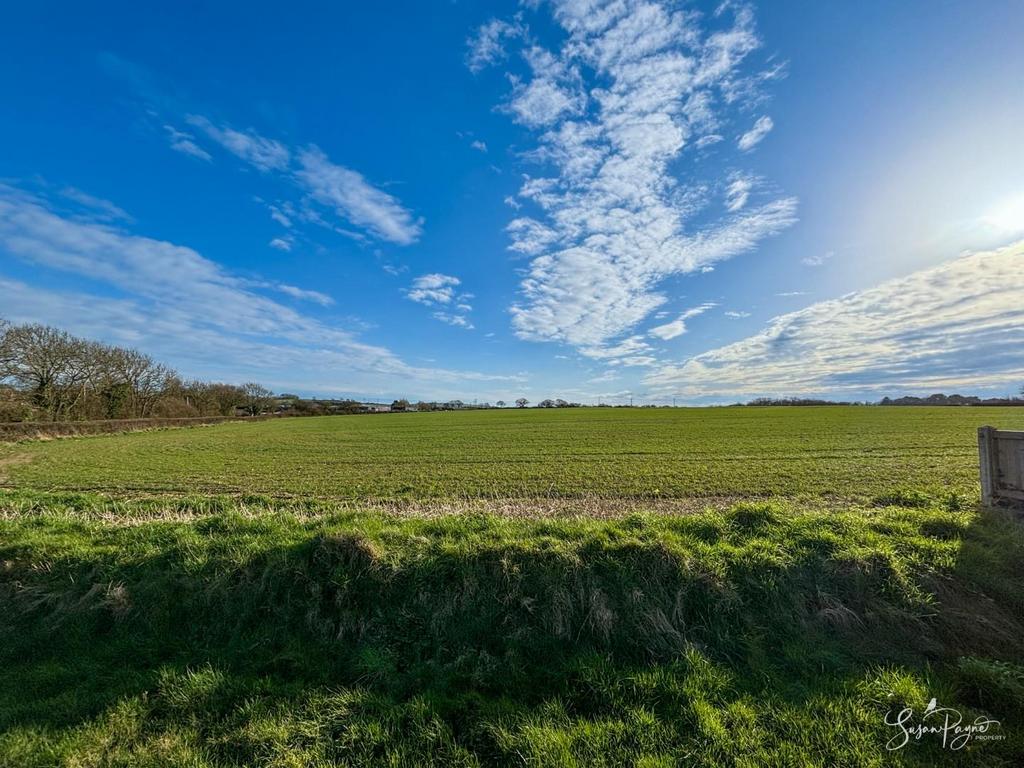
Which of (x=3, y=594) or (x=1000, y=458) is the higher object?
(x=1000, y=458)

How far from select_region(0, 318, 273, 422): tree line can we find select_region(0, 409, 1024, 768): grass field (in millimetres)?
59629

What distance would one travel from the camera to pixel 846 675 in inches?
174

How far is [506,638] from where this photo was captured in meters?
5.09

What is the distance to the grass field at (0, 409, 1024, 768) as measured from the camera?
3725mm

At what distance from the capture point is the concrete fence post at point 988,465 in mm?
8469

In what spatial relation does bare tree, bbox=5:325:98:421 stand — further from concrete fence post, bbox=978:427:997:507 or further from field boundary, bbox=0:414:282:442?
concrete fence post, bbox=978:427:997:507

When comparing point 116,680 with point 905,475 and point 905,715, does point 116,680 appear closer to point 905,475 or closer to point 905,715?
point 905,715

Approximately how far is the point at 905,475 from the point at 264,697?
22.6 m

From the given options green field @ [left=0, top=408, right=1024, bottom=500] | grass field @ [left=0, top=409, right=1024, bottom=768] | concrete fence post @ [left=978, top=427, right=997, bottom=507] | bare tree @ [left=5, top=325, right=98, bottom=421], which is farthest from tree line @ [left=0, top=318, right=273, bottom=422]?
concrete fence post @ [left=978, top=427, right=997, bottom=507]

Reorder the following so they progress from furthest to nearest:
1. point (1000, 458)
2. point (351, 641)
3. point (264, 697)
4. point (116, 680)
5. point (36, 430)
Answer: point (36, 430)
point (1000, 458)
point (351, 641)
point (116, 680)
point (264, 697)

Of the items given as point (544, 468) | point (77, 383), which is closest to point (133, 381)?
point (77, 383)

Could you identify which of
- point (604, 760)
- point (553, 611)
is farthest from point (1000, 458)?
point (604, 760)

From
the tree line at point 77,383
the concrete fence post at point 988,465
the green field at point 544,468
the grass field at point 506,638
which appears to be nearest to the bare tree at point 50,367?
the tree line at point 77,383

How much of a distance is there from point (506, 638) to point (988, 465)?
10.6 meters
